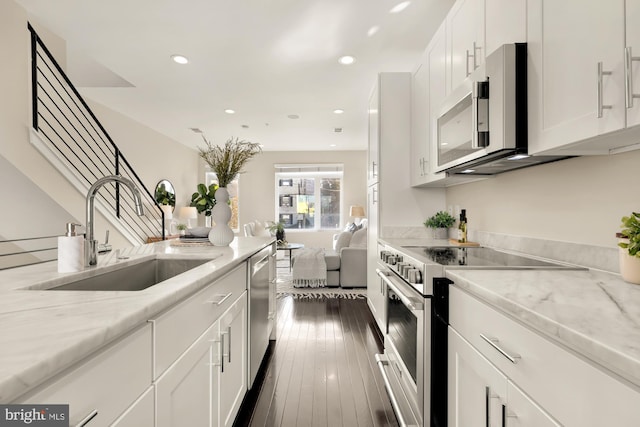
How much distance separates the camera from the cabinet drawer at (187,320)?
85cm

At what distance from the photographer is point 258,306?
7.06ft

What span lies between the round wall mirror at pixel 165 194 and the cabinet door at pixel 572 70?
6.46m

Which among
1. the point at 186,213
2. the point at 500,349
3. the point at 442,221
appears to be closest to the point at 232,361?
the point at 500,349

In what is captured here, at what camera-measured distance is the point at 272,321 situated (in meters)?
2.87

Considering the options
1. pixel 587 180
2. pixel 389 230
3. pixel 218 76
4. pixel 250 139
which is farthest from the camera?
pixel 250 139

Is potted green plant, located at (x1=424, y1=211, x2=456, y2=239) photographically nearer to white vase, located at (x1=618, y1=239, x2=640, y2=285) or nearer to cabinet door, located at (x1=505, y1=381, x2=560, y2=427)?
white vase, located at (x1=618, y1=239, x2=640, y2=285)

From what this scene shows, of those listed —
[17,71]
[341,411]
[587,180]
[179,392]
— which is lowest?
[341,411]

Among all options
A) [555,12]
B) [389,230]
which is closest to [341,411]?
[389,230]

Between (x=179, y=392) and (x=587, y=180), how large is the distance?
1774mm

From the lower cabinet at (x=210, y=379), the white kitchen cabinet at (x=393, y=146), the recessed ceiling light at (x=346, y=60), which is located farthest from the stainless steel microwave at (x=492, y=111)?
the recessed ceiling light at (x=346, y=60)

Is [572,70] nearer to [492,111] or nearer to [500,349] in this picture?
[492,111]

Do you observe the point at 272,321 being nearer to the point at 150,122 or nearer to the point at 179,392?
the point at 179,392

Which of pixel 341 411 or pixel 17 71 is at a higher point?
pixel 17 71

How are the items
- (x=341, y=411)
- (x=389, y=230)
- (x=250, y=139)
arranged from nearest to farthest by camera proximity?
(x=341, y=411) → (x=389, y=230) → (x=250, y=139)
